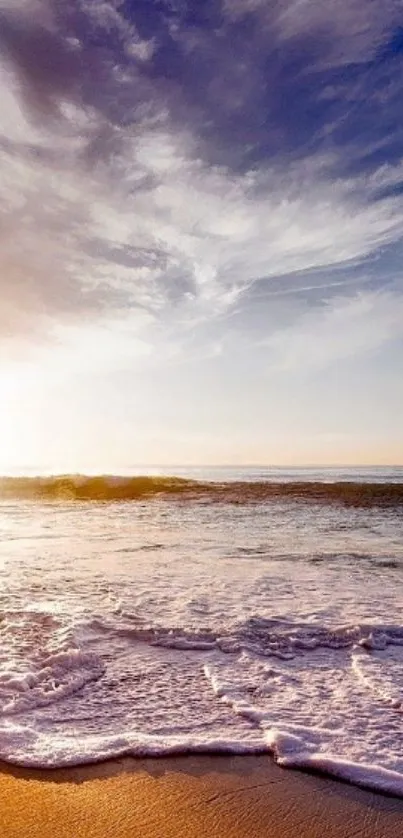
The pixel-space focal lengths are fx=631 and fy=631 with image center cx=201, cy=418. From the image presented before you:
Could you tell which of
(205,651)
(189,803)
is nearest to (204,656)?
(205,651)

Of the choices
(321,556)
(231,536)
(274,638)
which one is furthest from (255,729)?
(231,536)

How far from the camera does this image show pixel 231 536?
43.3 ft

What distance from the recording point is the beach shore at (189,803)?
2.91 meters

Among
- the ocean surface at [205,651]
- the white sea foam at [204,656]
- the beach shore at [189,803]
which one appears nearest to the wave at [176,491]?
the ocean surface at [205,651]

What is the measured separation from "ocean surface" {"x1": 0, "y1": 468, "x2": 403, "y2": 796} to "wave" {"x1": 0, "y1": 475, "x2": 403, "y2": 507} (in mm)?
13305

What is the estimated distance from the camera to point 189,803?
316 centimetres

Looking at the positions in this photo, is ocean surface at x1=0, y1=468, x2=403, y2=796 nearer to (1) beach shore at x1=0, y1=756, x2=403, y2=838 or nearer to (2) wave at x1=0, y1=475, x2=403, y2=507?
(1) beach shore at x1=0, y1=756, x2=403, y2=838

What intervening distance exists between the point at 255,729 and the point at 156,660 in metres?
1.52

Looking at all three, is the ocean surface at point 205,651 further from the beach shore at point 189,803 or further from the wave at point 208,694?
the beach shore at point 189,803

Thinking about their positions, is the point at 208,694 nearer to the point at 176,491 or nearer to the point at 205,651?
the point at 205,651

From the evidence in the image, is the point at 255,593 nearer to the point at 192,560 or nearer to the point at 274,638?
the point at 274,638

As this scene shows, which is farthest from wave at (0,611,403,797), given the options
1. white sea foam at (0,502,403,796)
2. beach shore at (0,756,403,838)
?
beach shore at (0,756,403,838)

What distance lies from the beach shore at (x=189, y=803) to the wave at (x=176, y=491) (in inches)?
761

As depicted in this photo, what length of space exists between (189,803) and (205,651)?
2.41 metres
